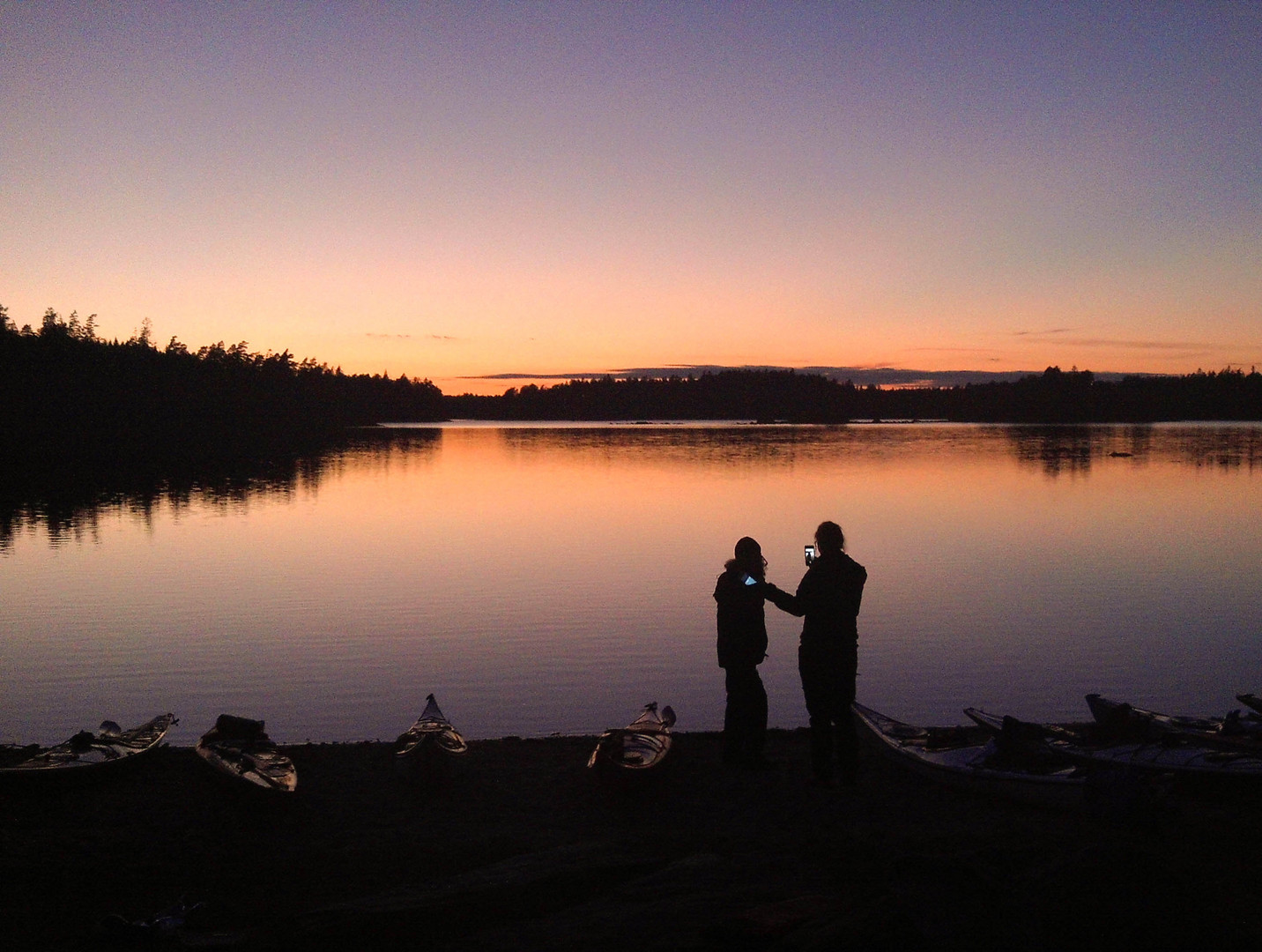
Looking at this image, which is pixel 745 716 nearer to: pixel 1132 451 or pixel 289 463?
pixel 289 463

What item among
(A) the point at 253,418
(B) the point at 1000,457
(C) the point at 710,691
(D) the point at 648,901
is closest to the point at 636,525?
(C) the point at 710,691

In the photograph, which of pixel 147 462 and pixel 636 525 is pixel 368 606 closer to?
pixel 636 525

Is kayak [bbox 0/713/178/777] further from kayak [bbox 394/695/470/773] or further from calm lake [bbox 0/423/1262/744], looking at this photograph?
kayak [bbox 394/695/470/773]

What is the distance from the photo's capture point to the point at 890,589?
25.2 m

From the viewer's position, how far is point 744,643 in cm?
959

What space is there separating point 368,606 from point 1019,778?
58.0 ft

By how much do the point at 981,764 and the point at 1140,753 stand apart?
4.91ft

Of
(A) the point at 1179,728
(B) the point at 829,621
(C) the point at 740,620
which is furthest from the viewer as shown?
(A) the point at 1179,728

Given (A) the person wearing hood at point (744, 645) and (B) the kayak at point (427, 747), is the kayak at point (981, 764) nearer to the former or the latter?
(A) the person wearing hood at point (744, 645)

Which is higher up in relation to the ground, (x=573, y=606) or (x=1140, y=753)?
(x=1140, y=753)

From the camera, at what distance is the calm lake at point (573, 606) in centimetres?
1545

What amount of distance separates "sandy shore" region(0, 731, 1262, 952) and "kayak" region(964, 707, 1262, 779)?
0.25m

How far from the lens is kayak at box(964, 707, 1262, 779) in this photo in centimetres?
868

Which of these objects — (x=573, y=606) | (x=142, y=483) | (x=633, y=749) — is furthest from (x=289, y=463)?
(x=633, y=749)
